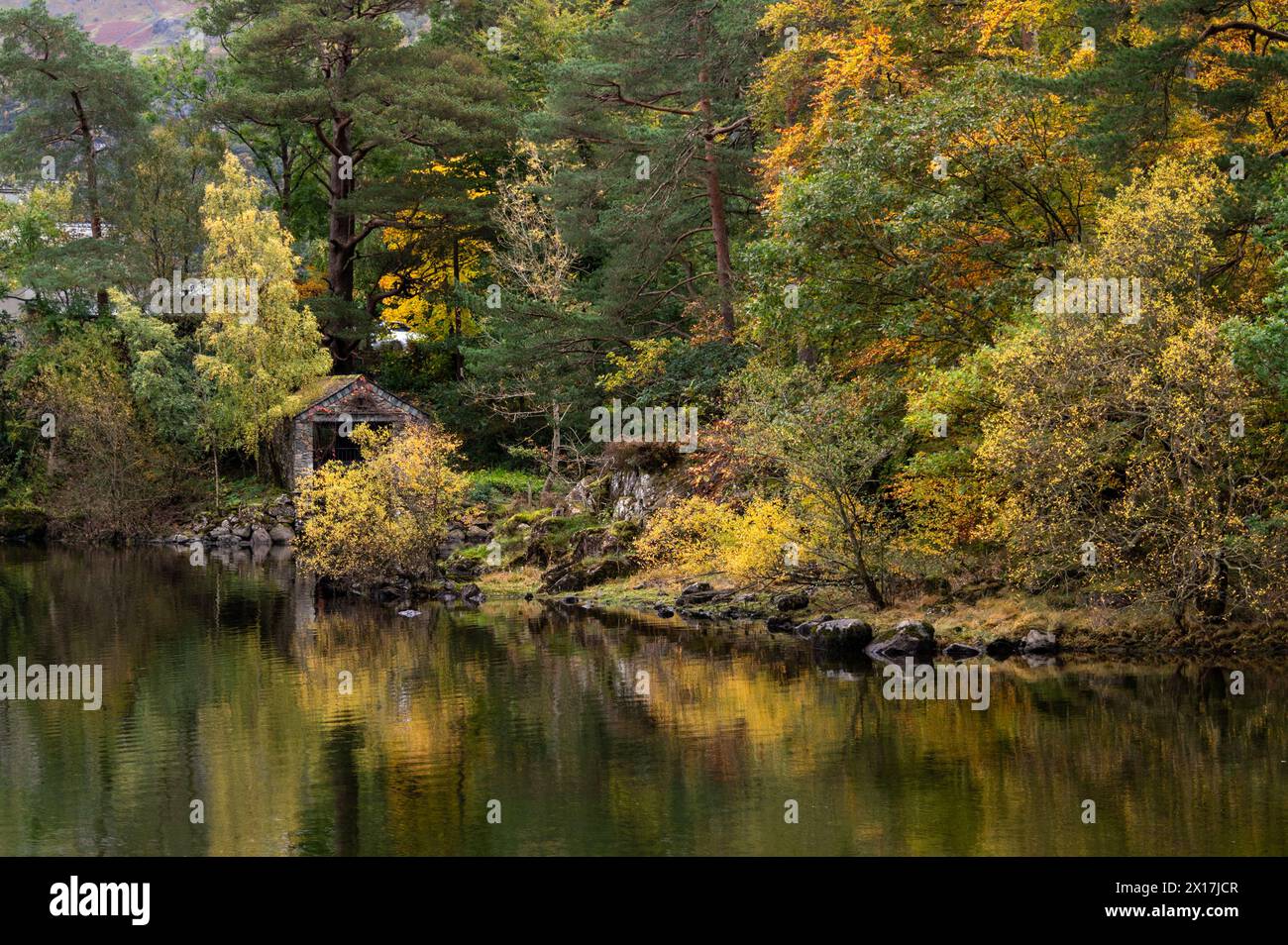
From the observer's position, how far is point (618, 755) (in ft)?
58.2

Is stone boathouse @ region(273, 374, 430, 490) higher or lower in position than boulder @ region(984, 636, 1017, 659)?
higher

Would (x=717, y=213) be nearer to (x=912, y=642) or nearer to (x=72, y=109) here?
(x=912, y=642)

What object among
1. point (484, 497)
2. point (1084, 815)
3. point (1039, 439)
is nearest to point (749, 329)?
point (1039, 439)

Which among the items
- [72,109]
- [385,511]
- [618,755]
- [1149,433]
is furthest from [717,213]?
[72,109]

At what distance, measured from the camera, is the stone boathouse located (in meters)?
48.1

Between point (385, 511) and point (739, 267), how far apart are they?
11.6 m

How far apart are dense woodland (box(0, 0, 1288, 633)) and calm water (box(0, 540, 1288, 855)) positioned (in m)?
3.50

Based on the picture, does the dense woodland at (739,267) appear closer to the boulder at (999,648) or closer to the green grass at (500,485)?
the green grass at (500,485)

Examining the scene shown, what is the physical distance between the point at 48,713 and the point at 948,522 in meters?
15.8

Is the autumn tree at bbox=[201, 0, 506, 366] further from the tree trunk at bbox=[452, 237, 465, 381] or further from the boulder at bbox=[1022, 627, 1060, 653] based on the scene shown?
the boulder at bbox=[1022, 627, 1060, 653]

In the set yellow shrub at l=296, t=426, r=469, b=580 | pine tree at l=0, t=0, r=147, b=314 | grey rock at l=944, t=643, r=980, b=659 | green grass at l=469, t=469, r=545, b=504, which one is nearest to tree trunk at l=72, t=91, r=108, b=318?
pine tree at l=0, t=0, r=147, b=314

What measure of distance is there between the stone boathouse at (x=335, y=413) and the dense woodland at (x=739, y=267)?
1.10 m

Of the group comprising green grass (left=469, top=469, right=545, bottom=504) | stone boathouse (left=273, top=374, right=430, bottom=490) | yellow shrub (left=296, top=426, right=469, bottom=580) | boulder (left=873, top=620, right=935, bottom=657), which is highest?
stone boathouse (left=273, top=374, right=430, bottom=490)

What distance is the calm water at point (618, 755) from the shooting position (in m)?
14.2
